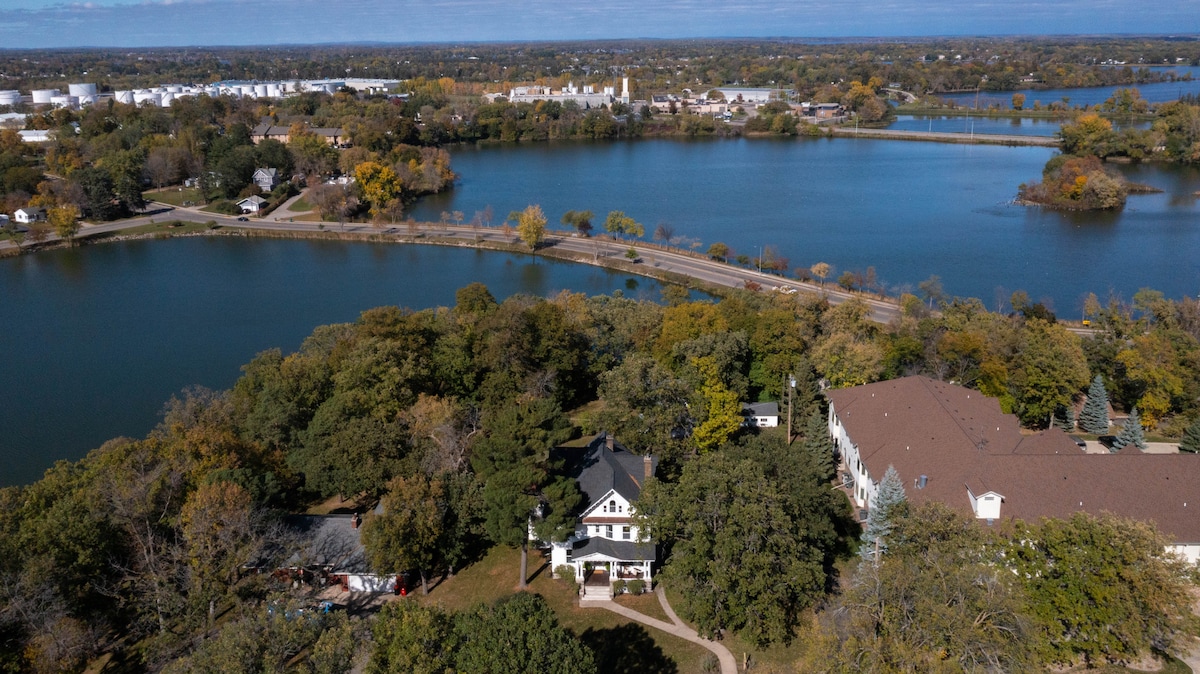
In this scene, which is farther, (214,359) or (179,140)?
(179,140)

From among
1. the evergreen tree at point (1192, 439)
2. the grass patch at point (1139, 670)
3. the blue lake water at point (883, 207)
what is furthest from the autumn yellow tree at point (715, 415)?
the blue lake water at point (883, 207)

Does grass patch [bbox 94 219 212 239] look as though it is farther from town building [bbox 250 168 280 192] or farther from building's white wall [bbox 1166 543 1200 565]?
building's white wall [bbox 1166 543 1200 565]

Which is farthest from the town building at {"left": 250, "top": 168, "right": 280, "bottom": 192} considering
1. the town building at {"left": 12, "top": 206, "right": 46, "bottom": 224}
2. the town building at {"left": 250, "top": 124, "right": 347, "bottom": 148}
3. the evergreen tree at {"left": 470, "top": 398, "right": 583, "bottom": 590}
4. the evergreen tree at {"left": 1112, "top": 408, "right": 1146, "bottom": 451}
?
the evergreen tree at {"left": 1112, "top": 408, "right": 1146, "bottom": 451}

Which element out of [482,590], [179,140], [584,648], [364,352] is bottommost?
[482,590]

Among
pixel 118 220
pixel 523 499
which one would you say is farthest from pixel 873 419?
pixel 118 220

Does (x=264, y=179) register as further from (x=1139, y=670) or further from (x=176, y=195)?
(x=1139, y=670)

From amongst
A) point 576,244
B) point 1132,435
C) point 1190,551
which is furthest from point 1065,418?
point 576,244

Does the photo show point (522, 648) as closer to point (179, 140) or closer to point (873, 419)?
point (873, 419)
